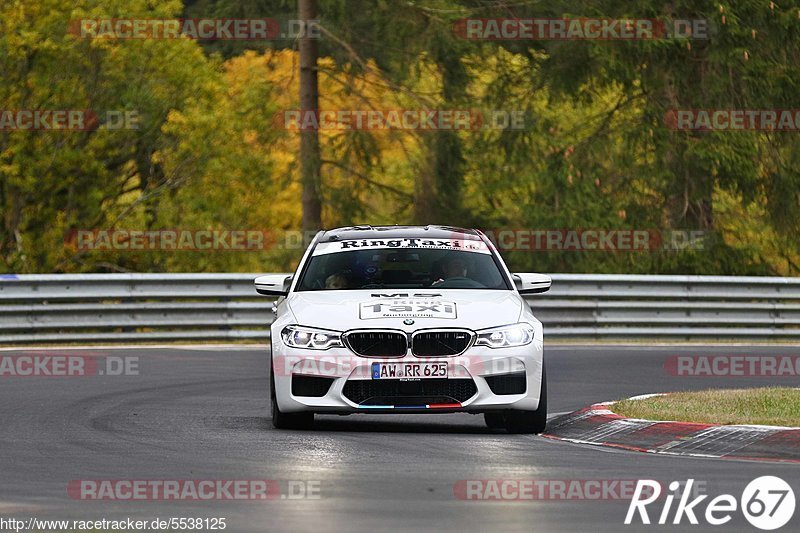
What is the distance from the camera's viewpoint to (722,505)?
891cm

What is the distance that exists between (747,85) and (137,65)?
15572 mm

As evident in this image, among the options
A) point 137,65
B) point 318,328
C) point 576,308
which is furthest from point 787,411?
point 137,65

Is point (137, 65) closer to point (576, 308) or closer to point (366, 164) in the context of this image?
point (366, 164)

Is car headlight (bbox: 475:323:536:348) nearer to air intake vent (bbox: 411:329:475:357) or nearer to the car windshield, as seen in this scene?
air intake vent (bbox: 411:329:475:357)

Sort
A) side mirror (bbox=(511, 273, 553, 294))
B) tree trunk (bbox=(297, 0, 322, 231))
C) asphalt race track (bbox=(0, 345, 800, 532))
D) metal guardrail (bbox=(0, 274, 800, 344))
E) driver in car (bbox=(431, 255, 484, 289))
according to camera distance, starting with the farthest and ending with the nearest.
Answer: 1. tree trunk (bbox=(297, 0, 322, 231))
2. metal guardrail (bbox=(0, 274, 800, 344))
3. side mirror (bbox=(511, 273, 553, 294))
4. driver in car (bbox=(431, 255, 484, 289))
5. asphalt race track (bbox=(0, 345, 800, 532))

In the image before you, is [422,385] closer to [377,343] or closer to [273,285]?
[377,343]

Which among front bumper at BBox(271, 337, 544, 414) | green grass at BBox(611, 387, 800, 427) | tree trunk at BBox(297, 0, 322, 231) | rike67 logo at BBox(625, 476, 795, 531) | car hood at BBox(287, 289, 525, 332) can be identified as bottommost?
green grass at BBox(611, 387, 800, 427)

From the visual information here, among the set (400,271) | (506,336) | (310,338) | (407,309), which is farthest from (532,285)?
(310,338)

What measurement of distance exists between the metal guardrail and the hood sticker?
1074 centimetres

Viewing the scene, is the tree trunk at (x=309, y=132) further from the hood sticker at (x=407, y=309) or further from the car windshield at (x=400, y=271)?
the hood sticker at (x=407, y=309)

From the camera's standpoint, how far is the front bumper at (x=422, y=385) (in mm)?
12273

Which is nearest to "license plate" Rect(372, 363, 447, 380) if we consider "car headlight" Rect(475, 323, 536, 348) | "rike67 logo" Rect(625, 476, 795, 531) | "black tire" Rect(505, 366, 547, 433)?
"car headlight" Rect(475, 323, 536, 348)

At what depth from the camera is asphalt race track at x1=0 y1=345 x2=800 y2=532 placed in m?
8.59

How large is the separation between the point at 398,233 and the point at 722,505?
5.93 m
